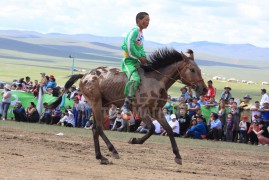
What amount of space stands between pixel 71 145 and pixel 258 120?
685cm

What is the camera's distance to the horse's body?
13.0m

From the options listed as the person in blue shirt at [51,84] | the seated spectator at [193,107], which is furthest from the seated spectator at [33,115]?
the seated spectator at [193,107]

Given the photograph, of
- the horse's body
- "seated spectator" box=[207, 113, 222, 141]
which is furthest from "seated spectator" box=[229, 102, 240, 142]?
the horse's body

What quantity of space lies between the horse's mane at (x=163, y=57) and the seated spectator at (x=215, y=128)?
754 centimetres

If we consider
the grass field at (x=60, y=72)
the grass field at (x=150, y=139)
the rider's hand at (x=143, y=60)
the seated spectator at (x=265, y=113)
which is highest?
the grass field at (x=60, y=72)

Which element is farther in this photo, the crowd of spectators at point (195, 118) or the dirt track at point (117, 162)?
the crowd of spectators at point (195, 118)

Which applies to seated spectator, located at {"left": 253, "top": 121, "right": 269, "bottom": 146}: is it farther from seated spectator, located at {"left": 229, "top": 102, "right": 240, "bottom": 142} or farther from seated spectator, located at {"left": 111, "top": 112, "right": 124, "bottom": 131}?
seated spectator, located at {"left": 111, "top": 112, "right": 124, "bottom": 131}

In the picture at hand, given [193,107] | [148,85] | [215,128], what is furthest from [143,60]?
[193,107]

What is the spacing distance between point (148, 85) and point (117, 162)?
161 centimetres

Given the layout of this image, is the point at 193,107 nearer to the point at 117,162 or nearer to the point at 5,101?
the point at 5,101

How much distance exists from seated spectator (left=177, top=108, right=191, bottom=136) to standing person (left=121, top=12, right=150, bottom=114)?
8.35 meters

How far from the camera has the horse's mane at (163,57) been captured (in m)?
13.2

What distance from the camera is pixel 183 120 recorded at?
21.4m

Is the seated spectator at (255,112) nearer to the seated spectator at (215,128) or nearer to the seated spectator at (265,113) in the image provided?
the seated spectator at (265,113)
